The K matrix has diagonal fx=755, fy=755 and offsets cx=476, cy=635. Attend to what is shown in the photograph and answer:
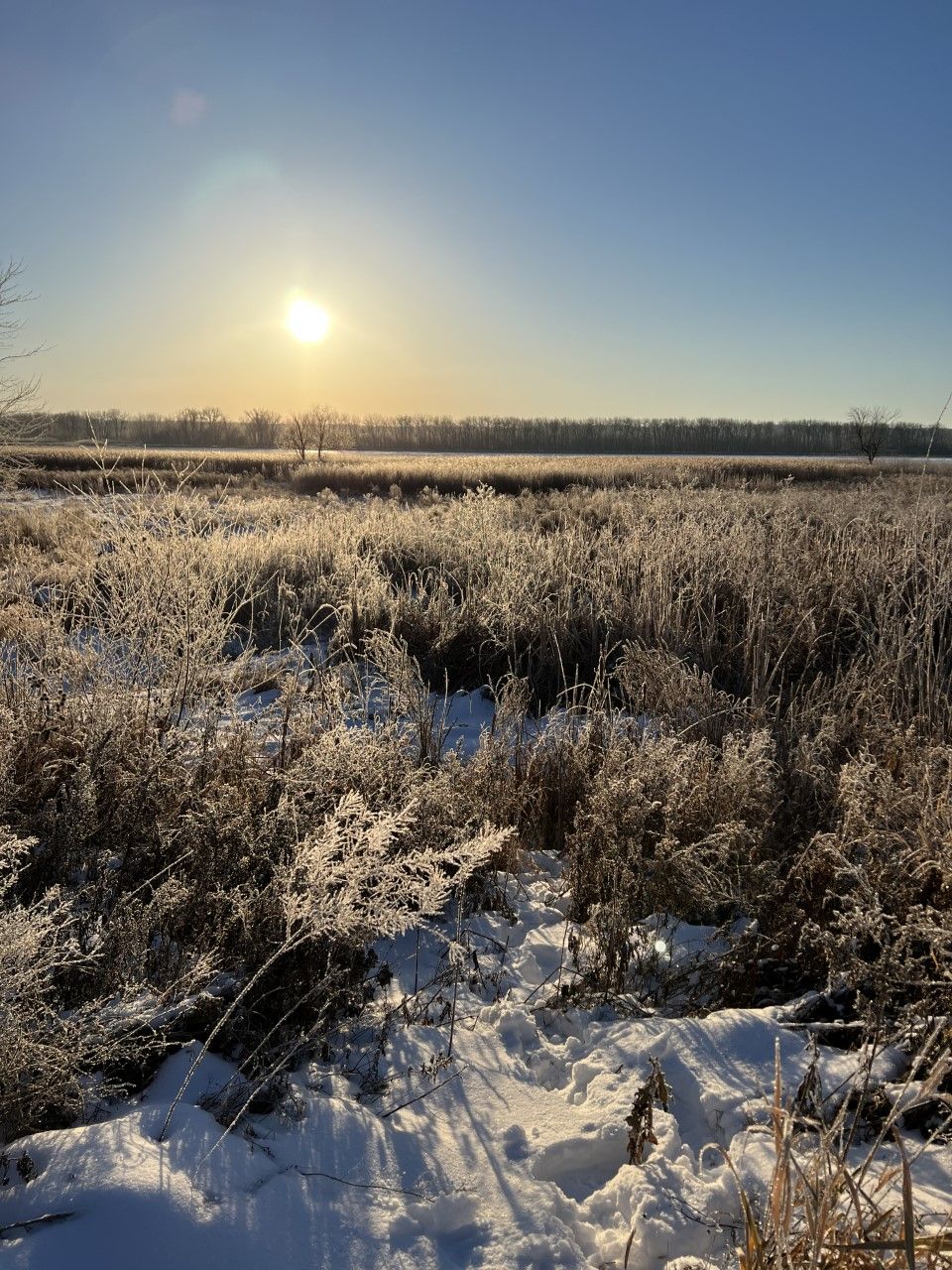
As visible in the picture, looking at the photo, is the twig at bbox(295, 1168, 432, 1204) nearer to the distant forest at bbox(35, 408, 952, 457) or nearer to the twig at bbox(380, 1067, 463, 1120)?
the twig at bbox(380, 1067, 463, 1120)

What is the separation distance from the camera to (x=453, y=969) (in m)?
2.53

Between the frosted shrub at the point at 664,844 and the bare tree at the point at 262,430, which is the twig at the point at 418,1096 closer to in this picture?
the frosted shrub at the point at 664,844

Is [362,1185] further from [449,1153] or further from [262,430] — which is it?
[262,430]

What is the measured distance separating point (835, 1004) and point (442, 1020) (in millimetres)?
1211

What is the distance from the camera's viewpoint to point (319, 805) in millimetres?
2820

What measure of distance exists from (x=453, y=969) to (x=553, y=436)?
7738 centimetres

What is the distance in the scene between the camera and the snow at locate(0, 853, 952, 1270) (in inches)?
59.5

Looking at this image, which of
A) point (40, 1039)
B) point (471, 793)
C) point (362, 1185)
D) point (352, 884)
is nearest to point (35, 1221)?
point (40, 1039)

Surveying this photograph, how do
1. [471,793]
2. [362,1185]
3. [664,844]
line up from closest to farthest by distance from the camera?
1. [362,1185]
2. [664,844]
3. [471,793]

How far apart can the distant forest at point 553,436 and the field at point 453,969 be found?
68.4 metres

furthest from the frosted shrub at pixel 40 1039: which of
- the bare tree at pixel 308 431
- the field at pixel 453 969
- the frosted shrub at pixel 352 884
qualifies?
the bare tree at pixel 308 431

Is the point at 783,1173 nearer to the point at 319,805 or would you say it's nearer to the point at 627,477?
the point at 319,805

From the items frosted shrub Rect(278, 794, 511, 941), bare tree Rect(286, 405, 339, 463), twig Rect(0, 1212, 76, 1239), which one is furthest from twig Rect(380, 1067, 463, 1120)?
bare tree Rect(286, 405, 339, 463)

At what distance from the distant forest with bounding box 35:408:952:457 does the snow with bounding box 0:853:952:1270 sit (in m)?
70.0
